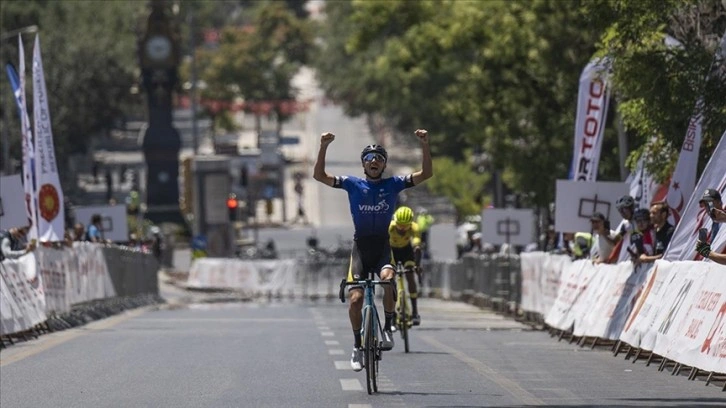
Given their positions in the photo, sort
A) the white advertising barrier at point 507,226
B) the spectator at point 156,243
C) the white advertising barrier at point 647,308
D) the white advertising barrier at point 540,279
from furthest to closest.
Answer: the spectator at point 156,243
the white advertising barrier at point 507,226
the white advertising barrier at point 540,279
the white advertising barrier at point 647,308

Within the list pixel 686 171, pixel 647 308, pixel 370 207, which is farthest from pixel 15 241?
pixel 370 207

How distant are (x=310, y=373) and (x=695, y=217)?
16.1 feet

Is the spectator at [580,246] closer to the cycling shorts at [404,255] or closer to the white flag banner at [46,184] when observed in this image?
the cycling shorts at [404,255]

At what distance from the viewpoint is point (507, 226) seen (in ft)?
145

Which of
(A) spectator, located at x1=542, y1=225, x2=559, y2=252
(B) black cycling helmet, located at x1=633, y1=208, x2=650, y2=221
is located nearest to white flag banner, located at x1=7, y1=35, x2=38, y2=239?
(A) spectator, located at x1=542, y1=225, x2=559, y2=252

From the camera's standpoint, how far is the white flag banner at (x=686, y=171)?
81.1ft

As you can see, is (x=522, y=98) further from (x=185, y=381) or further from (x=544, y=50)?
(x=185, y=381)

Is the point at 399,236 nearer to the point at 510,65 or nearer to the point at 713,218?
the point at 713,218

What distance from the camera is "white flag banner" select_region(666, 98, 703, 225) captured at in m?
24.7

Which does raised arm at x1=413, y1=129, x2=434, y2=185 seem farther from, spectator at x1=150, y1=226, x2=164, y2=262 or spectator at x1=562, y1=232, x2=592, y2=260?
spectator at x1=150, y1=226, x2=164, y2=262

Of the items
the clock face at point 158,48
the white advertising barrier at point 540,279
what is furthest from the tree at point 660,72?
the clock face at point 158,48

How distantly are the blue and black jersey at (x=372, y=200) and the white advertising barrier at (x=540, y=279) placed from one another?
1163cm

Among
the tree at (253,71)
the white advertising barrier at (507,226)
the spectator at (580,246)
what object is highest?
the tree at (253,71)

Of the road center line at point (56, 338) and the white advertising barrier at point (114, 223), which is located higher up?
the white advertising barrier at point (114, 223)
